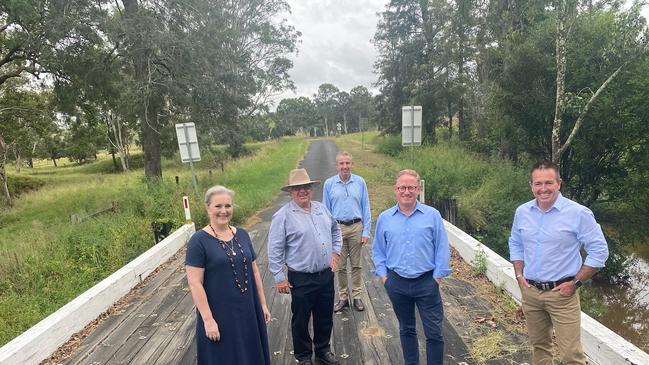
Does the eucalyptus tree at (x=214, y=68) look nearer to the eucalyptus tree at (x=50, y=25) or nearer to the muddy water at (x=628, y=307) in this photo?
the eucalyptus tree at (x=50, y=25)

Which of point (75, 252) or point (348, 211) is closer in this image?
point (348, 211)

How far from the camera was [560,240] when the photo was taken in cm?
286

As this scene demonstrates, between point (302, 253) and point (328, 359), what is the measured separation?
1054 mm

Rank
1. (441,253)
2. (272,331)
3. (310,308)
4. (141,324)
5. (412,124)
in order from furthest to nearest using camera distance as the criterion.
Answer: (412,124)
(141,324)
(272,331)
(310,308)
(441,253)

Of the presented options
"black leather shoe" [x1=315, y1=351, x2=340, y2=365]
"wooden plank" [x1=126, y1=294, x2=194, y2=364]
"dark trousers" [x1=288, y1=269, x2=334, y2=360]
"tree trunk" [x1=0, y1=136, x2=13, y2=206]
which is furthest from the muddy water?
"tree trunk" [x1=0, y1=136, x2=13, y2=206]

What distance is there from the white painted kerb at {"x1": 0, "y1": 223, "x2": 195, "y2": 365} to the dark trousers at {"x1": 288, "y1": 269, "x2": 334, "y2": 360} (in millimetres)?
2526

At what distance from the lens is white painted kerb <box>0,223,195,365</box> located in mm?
3807

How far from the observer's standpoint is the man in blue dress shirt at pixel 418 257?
3045mm

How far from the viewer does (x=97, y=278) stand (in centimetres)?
655

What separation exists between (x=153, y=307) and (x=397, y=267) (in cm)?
371

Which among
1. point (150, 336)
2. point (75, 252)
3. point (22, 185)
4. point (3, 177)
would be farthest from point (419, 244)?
point (22, 185)

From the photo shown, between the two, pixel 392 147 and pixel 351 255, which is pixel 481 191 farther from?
pixel 392 147

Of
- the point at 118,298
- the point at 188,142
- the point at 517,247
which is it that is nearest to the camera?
the point at 517,247

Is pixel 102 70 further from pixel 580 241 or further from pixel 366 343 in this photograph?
pixel 580 241
